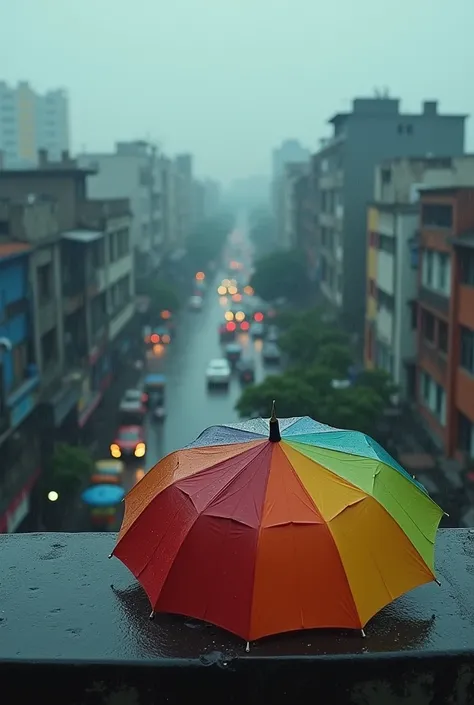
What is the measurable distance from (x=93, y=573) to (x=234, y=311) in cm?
6362

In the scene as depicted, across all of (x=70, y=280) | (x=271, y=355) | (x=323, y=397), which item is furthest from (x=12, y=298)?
(x=271, y=355)

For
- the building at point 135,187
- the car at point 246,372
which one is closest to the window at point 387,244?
the car at point 246,372

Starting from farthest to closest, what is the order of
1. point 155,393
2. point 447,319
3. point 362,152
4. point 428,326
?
point 362,152, point 155,393, point 428,326, point 447,319

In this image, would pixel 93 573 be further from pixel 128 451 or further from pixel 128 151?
pixel 128 151

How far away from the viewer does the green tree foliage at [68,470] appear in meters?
22.0

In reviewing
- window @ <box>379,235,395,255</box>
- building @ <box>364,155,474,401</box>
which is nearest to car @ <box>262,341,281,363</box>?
building @ <box>364,155,474,401</box>

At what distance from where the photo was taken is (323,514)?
8.98ft

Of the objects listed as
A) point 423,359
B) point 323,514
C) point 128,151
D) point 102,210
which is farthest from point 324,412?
point 128,151

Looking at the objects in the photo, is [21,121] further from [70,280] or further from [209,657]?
[209,657]

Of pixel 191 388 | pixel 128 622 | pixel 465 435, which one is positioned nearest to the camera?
pixel 128 622

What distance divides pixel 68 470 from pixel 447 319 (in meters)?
11.1

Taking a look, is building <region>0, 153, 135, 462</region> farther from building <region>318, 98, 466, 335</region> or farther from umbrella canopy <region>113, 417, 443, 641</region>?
umbrella canopy <region>113, 417, 443, 641</region>

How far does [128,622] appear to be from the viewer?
2.30m

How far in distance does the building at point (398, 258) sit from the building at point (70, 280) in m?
10.6
